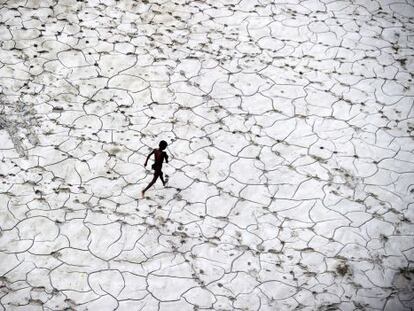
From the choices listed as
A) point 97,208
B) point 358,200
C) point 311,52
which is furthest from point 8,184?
point 311,52

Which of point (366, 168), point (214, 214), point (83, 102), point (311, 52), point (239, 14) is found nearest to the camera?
point (214, 214)

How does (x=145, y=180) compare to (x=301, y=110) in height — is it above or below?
below

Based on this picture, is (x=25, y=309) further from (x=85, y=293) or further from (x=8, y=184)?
(x=8, y=184)

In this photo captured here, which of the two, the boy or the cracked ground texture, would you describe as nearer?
the cracked ground texture

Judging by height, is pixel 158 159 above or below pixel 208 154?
above

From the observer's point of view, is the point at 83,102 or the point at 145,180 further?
the point at 83,102

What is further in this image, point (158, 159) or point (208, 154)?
point (208, 154)

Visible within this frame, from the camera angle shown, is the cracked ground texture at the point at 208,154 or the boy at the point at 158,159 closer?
the cracked ground texture at the point at 208,154

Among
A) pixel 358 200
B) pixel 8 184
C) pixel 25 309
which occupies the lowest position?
pixel 25 309
